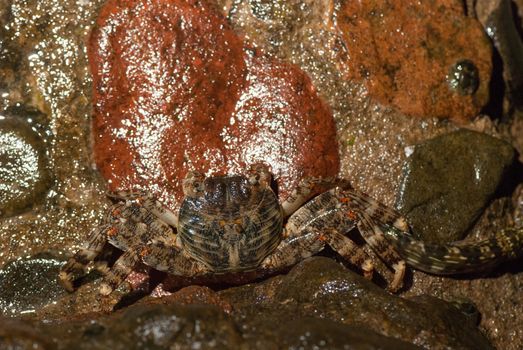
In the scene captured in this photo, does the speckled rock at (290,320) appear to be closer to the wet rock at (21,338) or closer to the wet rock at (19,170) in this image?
the wet rock at (21,338)

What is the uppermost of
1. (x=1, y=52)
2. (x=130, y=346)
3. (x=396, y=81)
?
(x=1, y=52)

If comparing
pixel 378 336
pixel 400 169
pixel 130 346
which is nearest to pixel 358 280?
pixel 378 336

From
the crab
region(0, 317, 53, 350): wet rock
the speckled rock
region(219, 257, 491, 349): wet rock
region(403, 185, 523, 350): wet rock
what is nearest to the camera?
region(0, 317, 53, 350): wet rock

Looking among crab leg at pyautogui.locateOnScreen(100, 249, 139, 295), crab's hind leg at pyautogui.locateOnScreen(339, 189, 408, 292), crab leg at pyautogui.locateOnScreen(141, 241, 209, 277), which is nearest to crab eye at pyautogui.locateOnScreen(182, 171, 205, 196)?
crab leg at pyautogui.locateOnScreen(141, 241, 209, 277)

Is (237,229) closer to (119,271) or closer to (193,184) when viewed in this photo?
(193,184)

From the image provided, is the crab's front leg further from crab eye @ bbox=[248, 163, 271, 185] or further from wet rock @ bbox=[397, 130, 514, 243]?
crab eye @ bbox=[248, 163, 271, 185]

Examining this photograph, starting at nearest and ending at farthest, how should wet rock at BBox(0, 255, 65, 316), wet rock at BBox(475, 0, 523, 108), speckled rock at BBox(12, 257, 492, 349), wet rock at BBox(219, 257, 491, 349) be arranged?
speckled rock at BBox(12, 257, 492, 349), wet rock at BBox(219, 257, 491, 349), wet rock at BBox(0, 255, 65, 316), wet rock at BBox(475, 0, 523, 108)

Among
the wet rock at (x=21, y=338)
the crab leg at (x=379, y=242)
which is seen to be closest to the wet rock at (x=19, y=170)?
the wet rock at (x=21, y=338)

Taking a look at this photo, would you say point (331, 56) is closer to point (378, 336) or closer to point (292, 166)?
point (292, 166)
